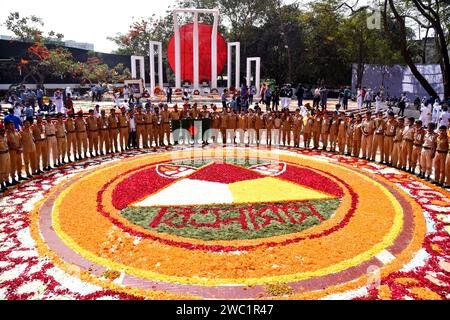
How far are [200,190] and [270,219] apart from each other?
2.64 m

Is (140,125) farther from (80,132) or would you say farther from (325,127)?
(325,127)

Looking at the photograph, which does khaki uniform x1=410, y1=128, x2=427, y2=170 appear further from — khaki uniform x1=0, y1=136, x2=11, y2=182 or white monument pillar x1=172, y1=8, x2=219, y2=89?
white monument pillar x1=172, y1=8, x2=219, y2=89

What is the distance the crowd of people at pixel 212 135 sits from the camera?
11.1 meters

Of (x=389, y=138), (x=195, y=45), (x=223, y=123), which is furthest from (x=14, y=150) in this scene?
(x=195, y=45)

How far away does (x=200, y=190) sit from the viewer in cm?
1020

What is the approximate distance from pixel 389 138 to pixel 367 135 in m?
0.93

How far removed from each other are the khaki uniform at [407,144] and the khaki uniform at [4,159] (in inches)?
485

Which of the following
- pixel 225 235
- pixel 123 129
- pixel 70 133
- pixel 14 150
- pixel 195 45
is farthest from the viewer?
pixel 195 45

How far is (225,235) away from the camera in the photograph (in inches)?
294

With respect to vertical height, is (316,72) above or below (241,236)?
above

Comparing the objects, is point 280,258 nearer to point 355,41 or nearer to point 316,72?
point 355,41

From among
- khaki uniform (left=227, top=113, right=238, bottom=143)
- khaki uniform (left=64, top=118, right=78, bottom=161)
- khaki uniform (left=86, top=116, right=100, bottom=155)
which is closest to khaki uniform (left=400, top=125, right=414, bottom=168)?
khaki uniform (left=227, top=113, right=238, bottom=143)
